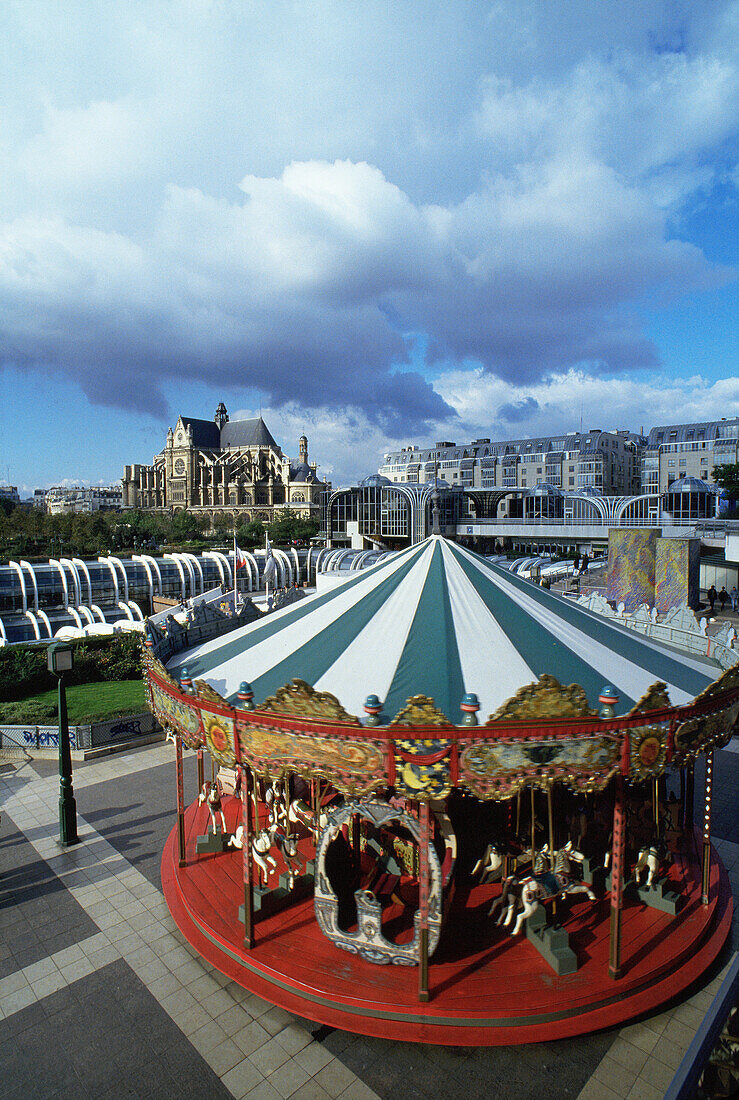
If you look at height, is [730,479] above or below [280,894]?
above

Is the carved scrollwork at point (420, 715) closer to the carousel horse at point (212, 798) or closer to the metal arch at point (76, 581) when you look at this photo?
the carousel horse at point (212, 798)

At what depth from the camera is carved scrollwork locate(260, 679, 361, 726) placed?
6.21m

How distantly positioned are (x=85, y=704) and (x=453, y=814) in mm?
14367

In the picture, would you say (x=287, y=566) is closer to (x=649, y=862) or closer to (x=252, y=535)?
(x=252, y=535)

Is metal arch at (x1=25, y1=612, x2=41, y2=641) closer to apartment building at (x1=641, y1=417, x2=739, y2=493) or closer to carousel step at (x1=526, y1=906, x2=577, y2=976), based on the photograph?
carousel step at (x1=526, y1=906, x2=577, y2=976)

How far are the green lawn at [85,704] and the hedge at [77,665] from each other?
1.21 ft

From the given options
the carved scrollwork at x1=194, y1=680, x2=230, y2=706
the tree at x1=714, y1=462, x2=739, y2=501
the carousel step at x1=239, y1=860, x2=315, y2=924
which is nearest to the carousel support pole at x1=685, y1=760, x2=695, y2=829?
the carousel step at x1=239, y1=860, x2=315, y2=924

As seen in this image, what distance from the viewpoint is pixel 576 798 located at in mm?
9258

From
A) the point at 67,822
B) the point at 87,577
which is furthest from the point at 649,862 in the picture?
the point at 87,577

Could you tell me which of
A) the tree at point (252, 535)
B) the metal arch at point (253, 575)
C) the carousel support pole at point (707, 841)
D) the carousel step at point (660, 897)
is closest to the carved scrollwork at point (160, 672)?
the carousel step at point (660, 897)

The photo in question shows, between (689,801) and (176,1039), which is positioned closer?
(176,1039)

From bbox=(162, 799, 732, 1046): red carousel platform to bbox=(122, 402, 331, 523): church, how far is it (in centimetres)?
11636

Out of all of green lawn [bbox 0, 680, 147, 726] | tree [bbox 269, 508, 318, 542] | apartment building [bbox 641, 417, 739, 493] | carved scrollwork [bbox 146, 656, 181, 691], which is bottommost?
green lawn [bbox 0, 680, 147, 726]

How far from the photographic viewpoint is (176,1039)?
6.50 metres
